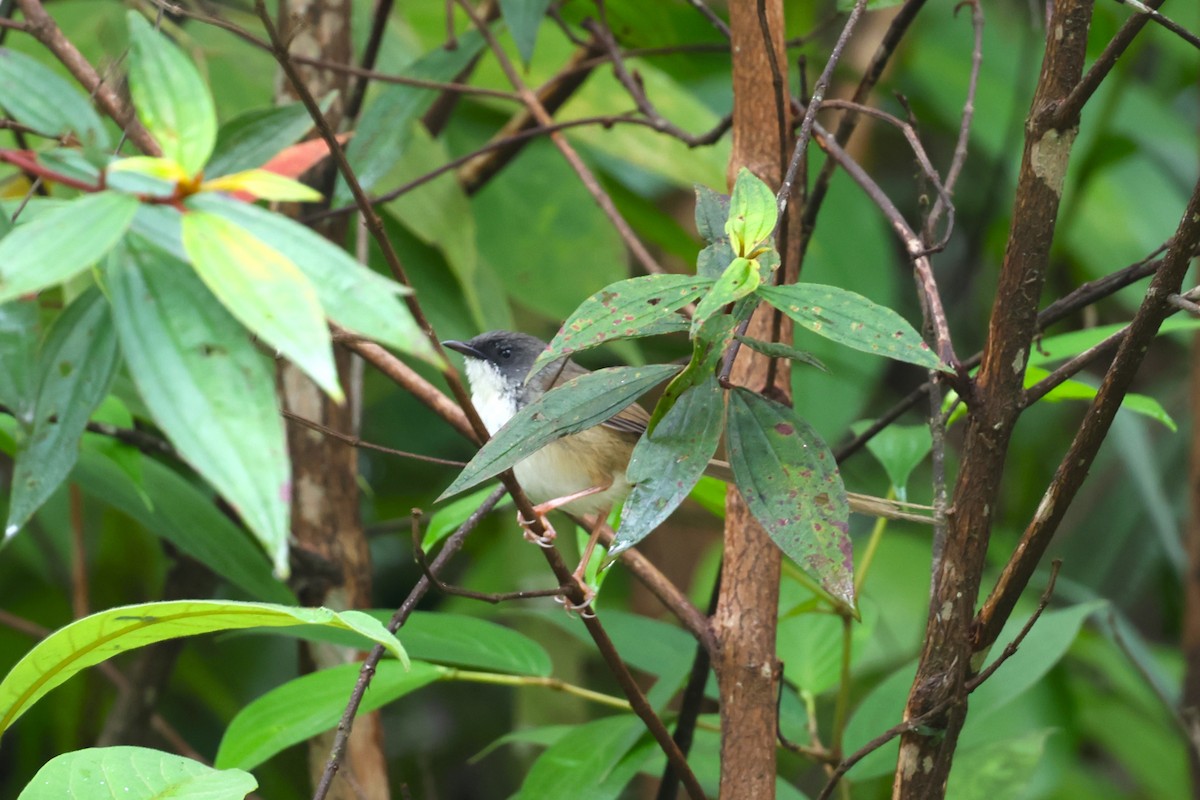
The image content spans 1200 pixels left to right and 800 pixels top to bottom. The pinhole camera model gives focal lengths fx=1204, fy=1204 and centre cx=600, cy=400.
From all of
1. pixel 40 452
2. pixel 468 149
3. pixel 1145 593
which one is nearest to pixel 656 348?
pixel 468 149

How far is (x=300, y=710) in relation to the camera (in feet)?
6.65

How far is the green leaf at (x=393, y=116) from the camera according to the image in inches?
96.3

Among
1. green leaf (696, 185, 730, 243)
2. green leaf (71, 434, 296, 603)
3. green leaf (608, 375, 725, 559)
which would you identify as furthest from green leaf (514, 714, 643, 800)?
green leaf (696, 185, 730, 243)

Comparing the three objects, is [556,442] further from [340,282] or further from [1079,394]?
[340,282]

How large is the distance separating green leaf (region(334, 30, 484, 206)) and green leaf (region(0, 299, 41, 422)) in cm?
114

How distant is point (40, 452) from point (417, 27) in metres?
2.69

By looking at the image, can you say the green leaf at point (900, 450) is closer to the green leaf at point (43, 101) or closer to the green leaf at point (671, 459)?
the green leaf at point (671, 459)

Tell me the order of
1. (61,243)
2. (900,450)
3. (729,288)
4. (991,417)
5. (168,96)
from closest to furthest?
(61,243) < (168,96) < (729,288) < (991,417) < (900,450)

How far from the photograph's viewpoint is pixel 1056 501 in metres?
1.40

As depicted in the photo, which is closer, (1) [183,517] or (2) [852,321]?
(2) [852,321]

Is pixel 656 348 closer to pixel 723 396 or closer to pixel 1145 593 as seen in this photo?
pixel 723 396

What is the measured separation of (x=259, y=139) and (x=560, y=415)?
79cm

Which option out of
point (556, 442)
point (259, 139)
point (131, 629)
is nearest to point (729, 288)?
point (131, 629)

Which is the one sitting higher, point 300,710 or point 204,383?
point 204,383
